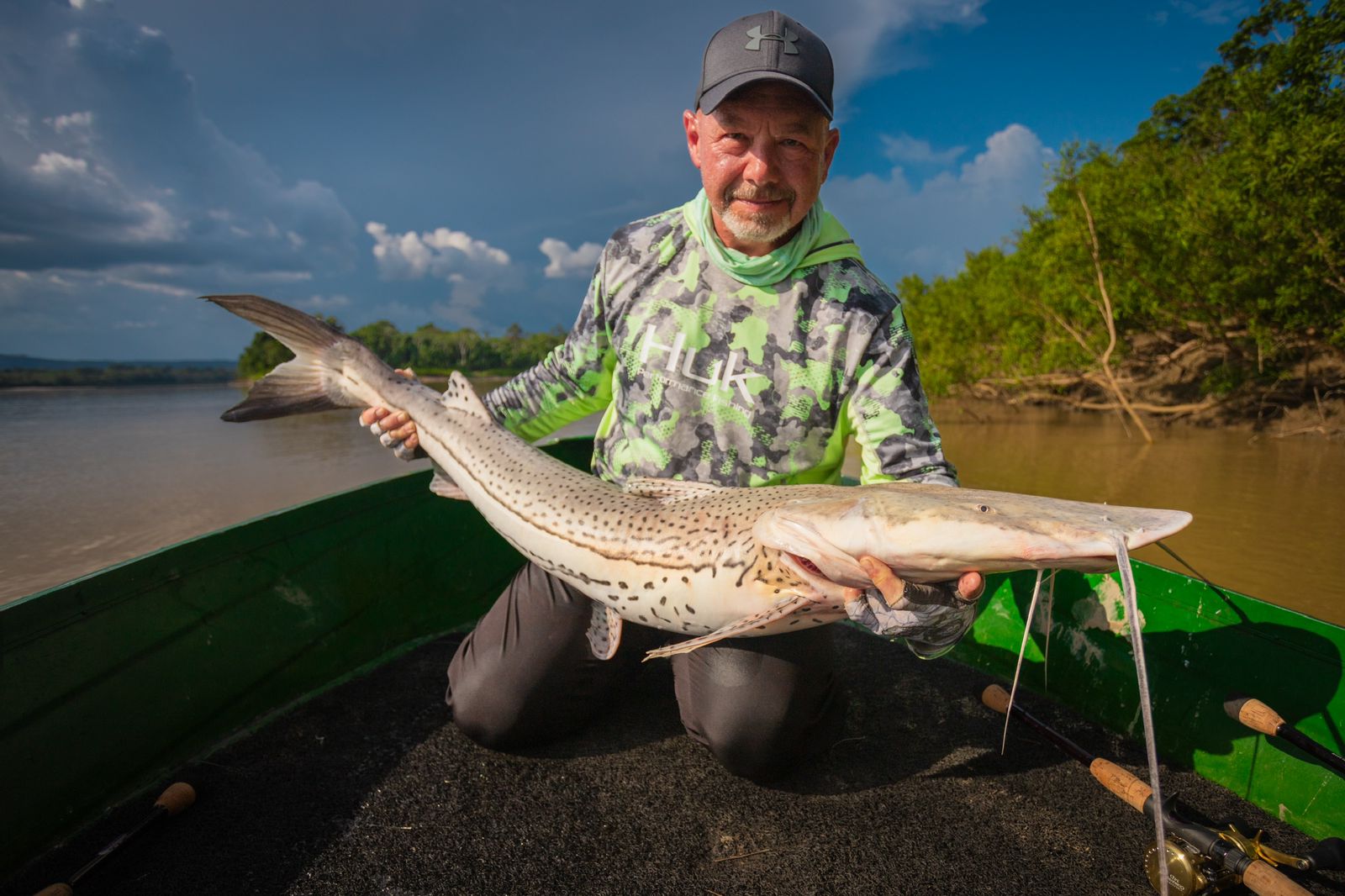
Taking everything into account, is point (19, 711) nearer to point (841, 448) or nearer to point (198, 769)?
point (198, 769)

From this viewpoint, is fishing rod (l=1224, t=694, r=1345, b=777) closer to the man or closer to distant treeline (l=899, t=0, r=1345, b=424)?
the man

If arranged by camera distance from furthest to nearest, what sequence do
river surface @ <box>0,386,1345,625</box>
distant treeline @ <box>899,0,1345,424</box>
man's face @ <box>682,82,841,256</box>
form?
distant treeline @ <box>899,0,1345,424</box>
river surface @ <box>0,386,1345,625</box>
man's face @ <box>682,82,841,256</box>

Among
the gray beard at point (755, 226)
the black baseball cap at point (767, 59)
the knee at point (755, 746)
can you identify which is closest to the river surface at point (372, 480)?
the knee at point (755, 746)

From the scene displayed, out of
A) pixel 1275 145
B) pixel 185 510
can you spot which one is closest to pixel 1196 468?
pixel 1275 145

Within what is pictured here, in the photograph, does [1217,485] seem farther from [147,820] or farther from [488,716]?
[147,820]

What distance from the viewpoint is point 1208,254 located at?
38.5 ft

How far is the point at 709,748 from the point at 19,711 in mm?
2299

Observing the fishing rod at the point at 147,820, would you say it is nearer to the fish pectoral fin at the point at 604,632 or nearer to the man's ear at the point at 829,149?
the fish pectoral fin at the point at 604,632

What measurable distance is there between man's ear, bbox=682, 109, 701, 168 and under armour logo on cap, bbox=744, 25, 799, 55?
15.4 inches

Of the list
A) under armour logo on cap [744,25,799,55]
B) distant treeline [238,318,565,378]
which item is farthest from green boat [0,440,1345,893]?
distant treeline [238,318,565,378]

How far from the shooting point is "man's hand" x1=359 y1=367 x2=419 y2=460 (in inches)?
136

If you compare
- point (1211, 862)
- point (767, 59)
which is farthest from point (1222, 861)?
point (767, 59)

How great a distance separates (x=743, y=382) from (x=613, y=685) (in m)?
1.46

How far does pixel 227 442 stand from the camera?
47.9ft
